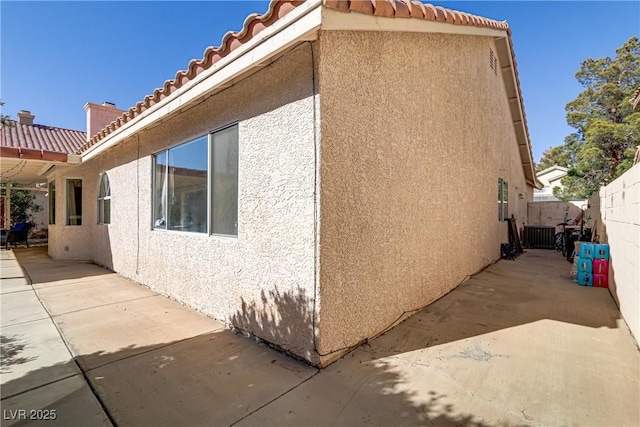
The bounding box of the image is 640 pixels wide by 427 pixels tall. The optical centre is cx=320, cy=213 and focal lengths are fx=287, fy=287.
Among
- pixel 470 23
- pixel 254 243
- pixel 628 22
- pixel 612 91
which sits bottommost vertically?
pixel 254 243

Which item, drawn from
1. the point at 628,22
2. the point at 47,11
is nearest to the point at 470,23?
the point at 47,11

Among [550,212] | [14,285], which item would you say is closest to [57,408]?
[14,285]

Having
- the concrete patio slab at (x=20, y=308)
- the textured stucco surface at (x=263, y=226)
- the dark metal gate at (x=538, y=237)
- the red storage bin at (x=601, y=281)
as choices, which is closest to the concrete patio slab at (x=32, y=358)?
the concrete patio slab at (x=20, y=308)

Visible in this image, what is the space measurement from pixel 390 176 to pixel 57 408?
446cm

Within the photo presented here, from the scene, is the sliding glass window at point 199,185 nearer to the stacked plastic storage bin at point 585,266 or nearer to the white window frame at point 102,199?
the white window frame at point 102,199

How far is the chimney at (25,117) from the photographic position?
15.4m

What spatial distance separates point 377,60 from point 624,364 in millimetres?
4849

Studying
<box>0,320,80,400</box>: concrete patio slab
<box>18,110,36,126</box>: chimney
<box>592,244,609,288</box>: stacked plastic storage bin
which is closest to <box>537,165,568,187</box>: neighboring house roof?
<box>592,244,609,288</box>: stacked plastic storage bin

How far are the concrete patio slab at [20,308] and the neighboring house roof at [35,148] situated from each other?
3282 mm

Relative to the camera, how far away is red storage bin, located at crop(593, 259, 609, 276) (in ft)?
23.3

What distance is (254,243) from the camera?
4.00 m

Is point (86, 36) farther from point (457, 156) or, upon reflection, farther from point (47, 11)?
point (457, 156)

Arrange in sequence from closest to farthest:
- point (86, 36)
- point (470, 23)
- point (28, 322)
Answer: point (28, 322)
point (470, 23)
point (86, 36)

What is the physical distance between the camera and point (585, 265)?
7.28m
